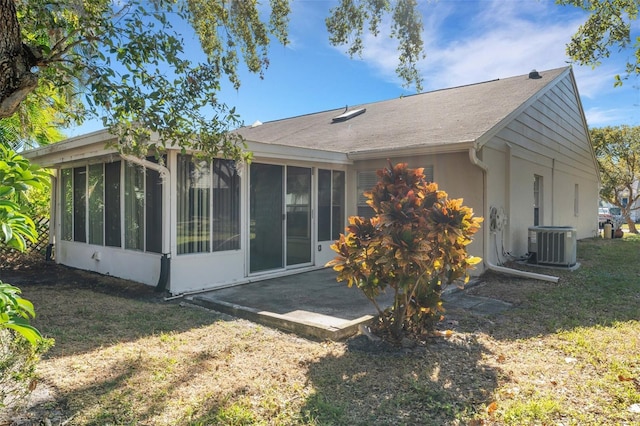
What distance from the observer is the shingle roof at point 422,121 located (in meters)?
7.97

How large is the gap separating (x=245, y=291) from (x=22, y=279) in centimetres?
A: 463

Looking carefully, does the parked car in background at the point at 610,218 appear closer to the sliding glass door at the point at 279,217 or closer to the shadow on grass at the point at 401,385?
the sliding glass door at the point at 279,217

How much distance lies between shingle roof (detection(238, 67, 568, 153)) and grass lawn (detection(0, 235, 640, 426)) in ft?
11.4

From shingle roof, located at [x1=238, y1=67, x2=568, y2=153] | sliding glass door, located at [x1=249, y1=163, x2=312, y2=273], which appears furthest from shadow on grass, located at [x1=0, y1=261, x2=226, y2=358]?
shingle roof, located at [x1=238, y1=67, x2=568, y2=153]

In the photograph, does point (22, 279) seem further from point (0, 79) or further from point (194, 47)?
point (0, 79)

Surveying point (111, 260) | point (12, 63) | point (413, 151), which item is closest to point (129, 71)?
point (12, 63)

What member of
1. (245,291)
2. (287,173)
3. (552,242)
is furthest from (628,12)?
(245,291)

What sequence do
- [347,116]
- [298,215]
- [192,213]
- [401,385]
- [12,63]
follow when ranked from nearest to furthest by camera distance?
1. [12,63]
2. [401,385]
3. [192,213]
4. [298,215]
5. [347,116]

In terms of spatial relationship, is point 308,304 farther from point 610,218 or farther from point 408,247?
point 610,218

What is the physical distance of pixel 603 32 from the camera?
214 inches

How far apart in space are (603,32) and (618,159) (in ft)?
62.7

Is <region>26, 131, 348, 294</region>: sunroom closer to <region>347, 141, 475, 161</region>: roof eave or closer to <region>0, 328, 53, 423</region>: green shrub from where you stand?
<region>347, 141, 475, 161</region>: roof eave

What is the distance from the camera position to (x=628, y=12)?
16.6 feet

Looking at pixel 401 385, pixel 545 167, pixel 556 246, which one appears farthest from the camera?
pixel 545 167
